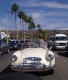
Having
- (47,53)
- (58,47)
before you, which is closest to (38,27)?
(58,47)

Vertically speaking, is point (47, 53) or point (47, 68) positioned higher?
point (47, 53)

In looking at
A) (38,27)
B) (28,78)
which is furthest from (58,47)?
(38,27)

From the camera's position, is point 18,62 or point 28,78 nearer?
point 28,78

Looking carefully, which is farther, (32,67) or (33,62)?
(33,62)

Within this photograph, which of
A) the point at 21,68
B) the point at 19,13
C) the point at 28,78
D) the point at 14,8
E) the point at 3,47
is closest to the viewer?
the point at 28,78

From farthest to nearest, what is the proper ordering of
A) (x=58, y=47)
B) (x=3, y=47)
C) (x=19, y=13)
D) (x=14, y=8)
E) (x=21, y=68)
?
1. (x=19, y=13)
2. (x=14, y=8)
3. (x=58, y=47)
4. (x=3, y=47)
5. (x=21, y=68)

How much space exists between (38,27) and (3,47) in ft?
302

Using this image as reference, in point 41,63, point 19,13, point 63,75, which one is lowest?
point 63,75

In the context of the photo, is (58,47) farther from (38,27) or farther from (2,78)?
(38,27)

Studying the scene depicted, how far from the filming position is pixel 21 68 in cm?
786

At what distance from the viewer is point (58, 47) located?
77.5 feet

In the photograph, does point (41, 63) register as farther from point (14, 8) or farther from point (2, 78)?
point (14, 8)

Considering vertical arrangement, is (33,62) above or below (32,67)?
above

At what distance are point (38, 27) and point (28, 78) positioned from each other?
108058 mm
